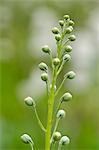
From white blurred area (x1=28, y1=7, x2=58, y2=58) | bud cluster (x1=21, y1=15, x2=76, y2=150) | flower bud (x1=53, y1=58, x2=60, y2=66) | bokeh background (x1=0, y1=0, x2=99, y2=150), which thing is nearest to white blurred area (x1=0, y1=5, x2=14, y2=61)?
bokeh background (x1=0, y1=0, x2=99, y2=150)

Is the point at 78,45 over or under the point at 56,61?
over

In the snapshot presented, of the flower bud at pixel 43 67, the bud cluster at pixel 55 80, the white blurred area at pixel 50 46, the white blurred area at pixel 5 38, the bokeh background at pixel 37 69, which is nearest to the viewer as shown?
the bud cluster at pixel 55 80

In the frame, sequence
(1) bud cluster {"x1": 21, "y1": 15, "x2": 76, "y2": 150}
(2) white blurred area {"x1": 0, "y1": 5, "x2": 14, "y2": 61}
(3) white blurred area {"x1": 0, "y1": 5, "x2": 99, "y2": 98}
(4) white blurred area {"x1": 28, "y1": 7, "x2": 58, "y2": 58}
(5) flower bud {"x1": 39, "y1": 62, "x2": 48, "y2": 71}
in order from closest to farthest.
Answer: (1) bud cluster {"x1": 21, "y1": 15, "x2": 76, "y2": 150}
(5) flower bud {"x1": 39, "y1": 62, "x2": 48, "y2": 71}
(3) white blurred area {"x1": 0, "y1": 5, "x2": 99, "y2": 98}
(2) white blurred area {"x1": 0, "y1": 5, "x2": 14, "y2": 61}
(4) white blurred area {"x1": 28, "y1": 7, "x2": 58, "y2": 58}

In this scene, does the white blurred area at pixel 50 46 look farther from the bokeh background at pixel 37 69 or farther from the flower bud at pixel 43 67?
the flower bud at pixel 43 67

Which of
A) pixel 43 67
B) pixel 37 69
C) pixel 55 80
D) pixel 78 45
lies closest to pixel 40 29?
pixel 78 45

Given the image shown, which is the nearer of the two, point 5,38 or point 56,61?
point 56,61

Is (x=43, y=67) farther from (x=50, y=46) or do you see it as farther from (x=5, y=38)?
(x=5, y=38)

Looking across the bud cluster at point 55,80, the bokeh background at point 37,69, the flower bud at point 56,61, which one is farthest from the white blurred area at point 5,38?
the flower bud at point 56,61

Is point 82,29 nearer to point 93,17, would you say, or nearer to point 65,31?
point 93,17

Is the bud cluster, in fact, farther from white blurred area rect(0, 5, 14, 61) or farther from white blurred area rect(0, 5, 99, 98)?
white blurred area rect(0, 5, 14, 61)
